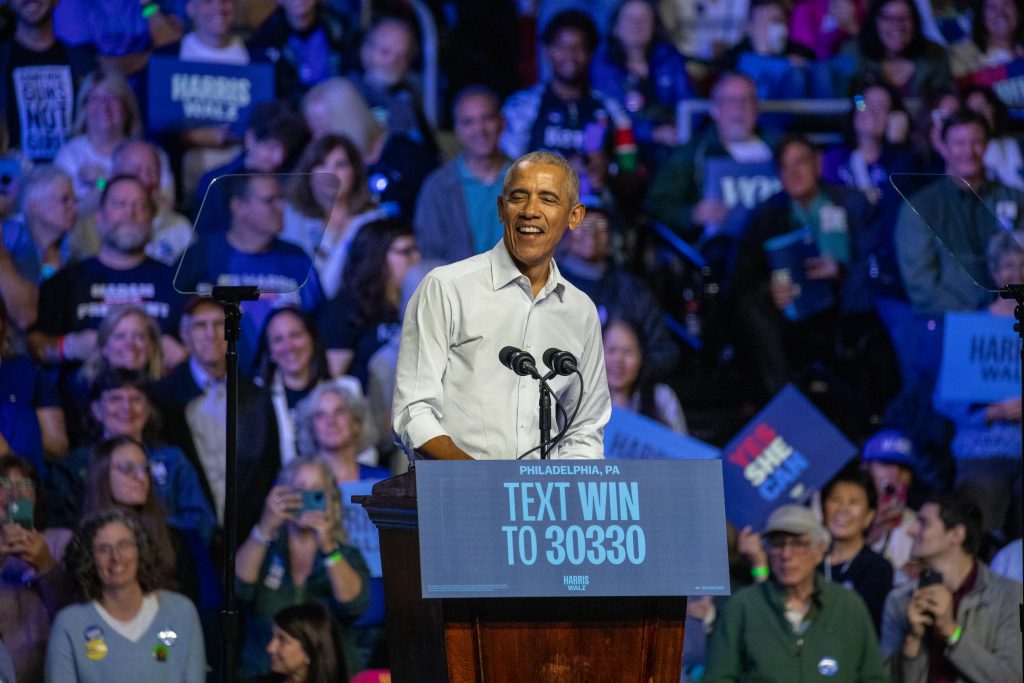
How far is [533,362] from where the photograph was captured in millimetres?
2891

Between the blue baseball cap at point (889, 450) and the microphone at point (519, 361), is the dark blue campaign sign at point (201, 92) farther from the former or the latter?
the microphone at point (519, 361)

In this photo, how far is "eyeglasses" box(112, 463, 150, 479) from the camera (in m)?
5.76

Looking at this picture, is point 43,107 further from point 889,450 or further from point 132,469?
point 889,450

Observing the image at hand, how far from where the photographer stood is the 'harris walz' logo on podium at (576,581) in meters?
2.66

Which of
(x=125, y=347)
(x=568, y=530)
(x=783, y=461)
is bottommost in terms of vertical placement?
(x=783, y=461)

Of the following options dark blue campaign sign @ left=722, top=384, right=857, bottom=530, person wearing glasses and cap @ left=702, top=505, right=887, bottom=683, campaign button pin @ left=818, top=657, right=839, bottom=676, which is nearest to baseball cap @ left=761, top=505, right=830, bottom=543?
person wearing glasses and cap @ left=702, top=505, right=887, bottom=683

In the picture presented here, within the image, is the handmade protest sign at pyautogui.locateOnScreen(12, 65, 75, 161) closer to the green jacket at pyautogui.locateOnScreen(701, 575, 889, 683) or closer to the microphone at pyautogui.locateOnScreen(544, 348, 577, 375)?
the green jacket at pyautogui.locateOnScreen(701, 575, 889, 683)

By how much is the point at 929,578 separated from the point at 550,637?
12.2 ft

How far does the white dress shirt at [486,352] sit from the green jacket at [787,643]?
272 centimetres

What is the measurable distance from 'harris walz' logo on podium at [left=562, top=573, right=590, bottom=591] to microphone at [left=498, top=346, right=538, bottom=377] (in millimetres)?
426

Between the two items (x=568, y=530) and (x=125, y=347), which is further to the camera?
(x=125, y=347)

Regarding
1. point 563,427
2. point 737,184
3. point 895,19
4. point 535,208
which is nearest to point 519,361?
point 563,427

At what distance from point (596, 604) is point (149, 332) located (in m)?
3.76

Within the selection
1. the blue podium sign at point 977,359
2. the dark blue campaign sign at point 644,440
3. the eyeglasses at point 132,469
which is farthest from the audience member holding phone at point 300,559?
the blue podium sign at point 977,359
